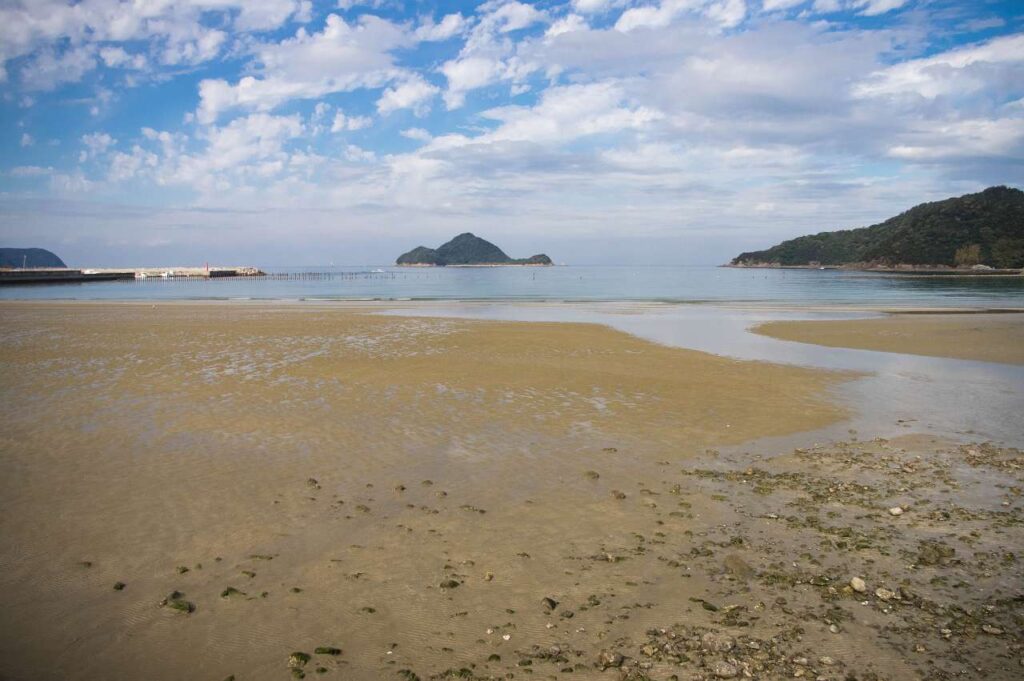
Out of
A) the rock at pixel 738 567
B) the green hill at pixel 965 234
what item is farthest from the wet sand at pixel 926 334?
the green hill at pixel 965 234

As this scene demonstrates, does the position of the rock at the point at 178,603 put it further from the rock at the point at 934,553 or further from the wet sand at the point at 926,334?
the wet sand at the point at 926,334

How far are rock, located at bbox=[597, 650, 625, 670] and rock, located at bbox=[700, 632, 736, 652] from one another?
0.70 metres

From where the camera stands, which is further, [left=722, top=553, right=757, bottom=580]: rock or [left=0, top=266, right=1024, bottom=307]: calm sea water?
[left=0, top=266, right=1024, bottom=307]: calm sea water

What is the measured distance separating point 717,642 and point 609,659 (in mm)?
925

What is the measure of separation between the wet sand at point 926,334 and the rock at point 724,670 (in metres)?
21.3

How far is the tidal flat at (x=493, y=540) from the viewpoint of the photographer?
4738 millimetres

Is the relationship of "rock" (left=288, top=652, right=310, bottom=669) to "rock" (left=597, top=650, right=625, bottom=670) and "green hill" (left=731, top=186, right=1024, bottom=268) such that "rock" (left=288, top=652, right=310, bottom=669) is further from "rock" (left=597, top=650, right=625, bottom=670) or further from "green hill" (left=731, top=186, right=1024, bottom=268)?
"green hill" (left=731, top=186, right=1024, bottom=268)

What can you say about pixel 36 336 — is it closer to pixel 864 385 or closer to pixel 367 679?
pixel 367 679

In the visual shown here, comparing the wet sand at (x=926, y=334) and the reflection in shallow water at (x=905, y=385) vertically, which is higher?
the wet sand at (x=926, y=334)

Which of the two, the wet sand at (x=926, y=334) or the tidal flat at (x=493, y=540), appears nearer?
the tidal flat at (x=493, y=540)

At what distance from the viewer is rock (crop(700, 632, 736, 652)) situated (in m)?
4.68

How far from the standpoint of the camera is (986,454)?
980 centimetres

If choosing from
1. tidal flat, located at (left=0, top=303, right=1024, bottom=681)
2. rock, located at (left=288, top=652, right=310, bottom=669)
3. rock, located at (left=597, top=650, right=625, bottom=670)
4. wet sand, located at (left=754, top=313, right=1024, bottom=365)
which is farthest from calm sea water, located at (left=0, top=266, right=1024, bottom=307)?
rock, located at (left=288, top=652, right=310, bottom=669)

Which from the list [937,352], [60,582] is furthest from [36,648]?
[937,352]
